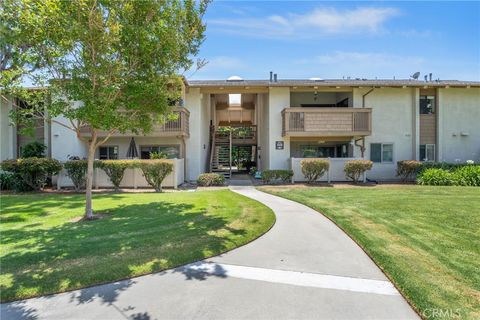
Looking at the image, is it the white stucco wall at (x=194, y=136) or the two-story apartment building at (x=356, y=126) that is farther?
the white stucco wall at (x=194, y=136)

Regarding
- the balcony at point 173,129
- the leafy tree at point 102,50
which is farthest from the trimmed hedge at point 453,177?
the leafy tree at point 102,50

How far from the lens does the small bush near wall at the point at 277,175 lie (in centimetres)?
1622

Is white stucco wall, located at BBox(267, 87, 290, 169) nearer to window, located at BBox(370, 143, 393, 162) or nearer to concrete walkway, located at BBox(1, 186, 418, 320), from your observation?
window, located at BBox(370, 143, 393, 162)

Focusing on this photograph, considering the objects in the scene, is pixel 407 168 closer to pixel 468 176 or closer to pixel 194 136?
pixel 468 176

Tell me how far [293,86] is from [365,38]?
497 centimetres

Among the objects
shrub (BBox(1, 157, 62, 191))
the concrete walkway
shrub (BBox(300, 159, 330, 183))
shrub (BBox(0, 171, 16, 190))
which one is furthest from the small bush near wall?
shrub (BBox(0, 171, 16, 190))

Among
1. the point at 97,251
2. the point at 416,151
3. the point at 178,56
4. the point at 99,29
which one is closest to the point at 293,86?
the point at 416,151

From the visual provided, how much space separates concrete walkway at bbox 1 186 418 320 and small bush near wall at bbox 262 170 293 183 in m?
10.9

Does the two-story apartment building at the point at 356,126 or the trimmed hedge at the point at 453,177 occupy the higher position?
the two-story apartment building at the point at 356,126

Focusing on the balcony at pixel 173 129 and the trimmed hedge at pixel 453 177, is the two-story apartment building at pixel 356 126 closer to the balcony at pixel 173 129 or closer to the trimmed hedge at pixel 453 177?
the balcony at pixel 173 129

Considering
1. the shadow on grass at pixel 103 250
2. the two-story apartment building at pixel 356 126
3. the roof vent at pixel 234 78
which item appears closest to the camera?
the shadow on grass at pixel 103 250

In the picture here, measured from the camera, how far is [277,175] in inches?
639

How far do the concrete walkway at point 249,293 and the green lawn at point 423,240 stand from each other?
0.34m

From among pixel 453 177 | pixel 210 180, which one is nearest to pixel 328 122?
pixel 453 177
